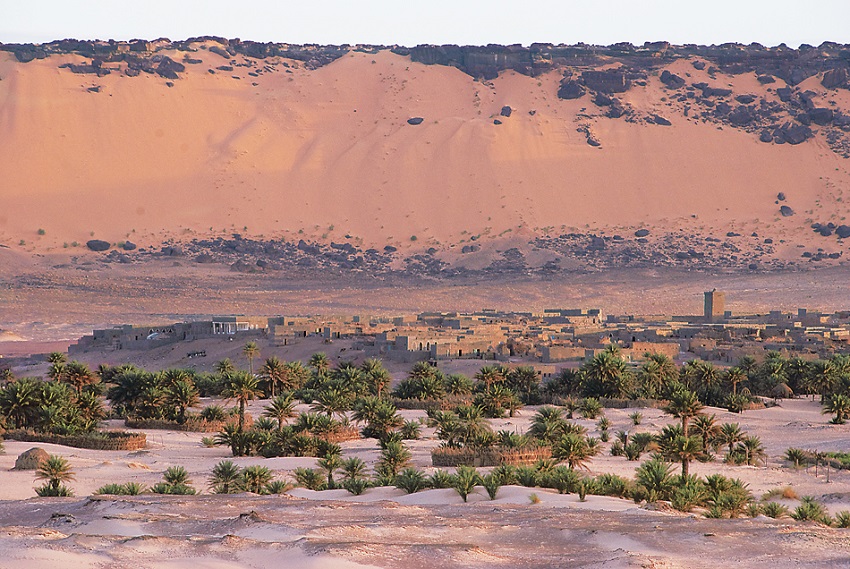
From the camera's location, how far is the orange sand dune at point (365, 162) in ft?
329

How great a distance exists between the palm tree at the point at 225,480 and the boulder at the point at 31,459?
12.2 ft

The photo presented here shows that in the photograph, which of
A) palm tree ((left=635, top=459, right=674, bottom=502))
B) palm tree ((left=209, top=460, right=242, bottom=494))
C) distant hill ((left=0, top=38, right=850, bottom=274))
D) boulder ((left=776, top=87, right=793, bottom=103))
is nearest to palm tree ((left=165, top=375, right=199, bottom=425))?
palm tree ((left=209, top=460, right=242, bottom=494))

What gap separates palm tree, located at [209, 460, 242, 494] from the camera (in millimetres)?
21188

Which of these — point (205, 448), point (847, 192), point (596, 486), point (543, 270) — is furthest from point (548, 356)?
point (847, 192)

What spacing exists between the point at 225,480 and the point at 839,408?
17.8m

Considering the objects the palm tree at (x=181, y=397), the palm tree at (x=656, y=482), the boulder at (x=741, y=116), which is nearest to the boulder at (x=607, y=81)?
the boulder at (x=741, y=116)

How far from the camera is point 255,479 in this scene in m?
21.5

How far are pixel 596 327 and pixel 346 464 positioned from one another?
1394 inches

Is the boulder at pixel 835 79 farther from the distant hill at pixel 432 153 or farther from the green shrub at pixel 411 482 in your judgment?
the green shrub at pixel 411 482

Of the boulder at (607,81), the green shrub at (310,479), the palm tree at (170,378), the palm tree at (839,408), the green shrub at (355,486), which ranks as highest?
the boulder at (607,81)

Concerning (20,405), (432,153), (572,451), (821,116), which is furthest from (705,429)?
(821,116)

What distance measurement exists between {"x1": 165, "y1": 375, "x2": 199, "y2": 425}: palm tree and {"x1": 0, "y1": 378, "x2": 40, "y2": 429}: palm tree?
3359mm

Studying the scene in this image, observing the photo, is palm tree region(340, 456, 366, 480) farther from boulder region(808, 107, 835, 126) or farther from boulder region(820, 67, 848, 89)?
boulder region(820, 67, 848, 89)

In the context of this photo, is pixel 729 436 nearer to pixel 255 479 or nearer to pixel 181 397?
pixel 255 479
